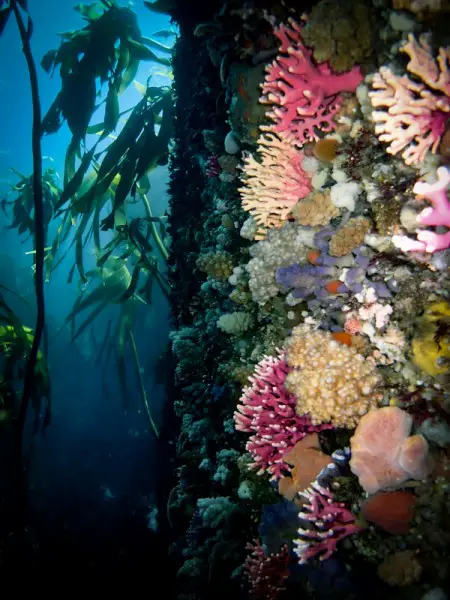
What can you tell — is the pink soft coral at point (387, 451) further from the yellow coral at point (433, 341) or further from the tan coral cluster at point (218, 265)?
the tan coral cluster at point (218, 265)

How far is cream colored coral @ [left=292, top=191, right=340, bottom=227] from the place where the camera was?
7.61 feet

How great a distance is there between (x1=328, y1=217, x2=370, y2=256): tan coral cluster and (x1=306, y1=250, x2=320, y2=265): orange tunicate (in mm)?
161

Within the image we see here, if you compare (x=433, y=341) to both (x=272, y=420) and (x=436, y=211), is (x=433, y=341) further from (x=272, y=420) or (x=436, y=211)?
(x=272, y=420)

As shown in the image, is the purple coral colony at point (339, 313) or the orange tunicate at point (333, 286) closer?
the purple coral colony at point (339, 313)

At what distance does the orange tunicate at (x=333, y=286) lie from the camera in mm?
2244

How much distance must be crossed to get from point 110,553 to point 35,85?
948 centimetres

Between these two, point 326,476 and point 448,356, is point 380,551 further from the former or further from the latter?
point 448,356

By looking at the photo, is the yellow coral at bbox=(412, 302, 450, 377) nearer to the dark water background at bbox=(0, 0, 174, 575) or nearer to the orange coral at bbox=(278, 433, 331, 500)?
the orange coral at bbox=(278, 433, 331, 500)

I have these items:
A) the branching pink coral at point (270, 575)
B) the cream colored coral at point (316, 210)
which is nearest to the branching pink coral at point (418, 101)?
the cream colored coral at point (316, 210)

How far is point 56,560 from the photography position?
809 cm

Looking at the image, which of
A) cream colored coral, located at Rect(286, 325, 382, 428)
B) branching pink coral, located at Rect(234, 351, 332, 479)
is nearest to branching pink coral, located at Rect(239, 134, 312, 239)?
cream colored coral, located at Rect(286, 325, 382, 428)

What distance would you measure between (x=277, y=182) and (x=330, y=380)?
1.41 metres

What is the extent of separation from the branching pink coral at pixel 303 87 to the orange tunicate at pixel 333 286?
3.17 ft

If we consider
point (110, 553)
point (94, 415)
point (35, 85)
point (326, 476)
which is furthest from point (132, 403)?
point (326, 476)
